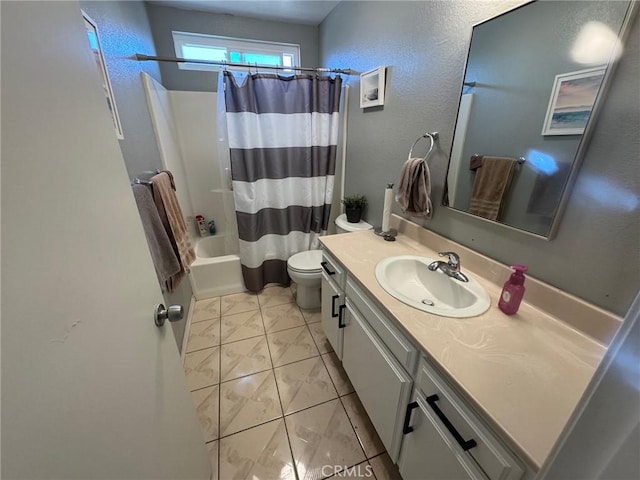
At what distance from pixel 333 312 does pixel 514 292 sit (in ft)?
2.87

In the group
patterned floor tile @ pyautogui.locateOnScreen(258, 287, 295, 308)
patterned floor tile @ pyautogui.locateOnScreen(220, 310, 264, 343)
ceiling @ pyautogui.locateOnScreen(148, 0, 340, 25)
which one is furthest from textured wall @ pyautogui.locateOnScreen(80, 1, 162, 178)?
patterned floor tile @ pyautogui.locateOnScreen(258, 287, 295, 308)

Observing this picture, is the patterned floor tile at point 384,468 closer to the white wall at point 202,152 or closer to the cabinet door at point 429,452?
the cabinet door at point 429,452

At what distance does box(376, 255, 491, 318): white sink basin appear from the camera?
93cm

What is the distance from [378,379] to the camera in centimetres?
109

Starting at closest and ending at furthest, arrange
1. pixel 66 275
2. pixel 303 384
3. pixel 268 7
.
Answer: pixel 66 275, pixel 303 384, pixel 268 7

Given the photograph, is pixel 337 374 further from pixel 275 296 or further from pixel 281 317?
pixel 275 296

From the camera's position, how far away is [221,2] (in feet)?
6.75

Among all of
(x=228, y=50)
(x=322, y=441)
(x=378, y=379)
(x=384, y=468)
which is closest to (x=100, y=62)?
(x=228, y=50)

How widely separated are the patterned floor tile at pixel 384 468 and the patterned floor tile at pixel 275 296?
51.5 inches

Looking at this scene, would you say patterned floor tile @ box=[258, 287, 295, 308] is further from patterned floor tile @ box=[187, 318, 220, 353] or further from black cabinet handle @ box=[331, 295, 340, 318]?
black cabinet handle @ box=[331, 295, 340, 318]

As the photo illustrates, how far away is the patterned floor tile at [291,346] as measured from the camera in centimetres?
174

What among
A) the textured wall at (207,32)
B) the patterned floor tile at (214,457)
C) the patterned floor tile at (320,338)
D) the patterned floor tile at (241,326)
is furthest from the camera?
the textured wall at (207,32)

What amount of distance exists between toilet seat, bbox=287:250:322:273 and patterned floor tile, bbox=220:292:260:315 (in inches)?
21.7

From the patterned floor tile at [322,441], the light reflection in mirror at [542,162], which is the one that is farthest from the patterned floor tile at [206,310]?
the light reflection in mirror at [542,162]
